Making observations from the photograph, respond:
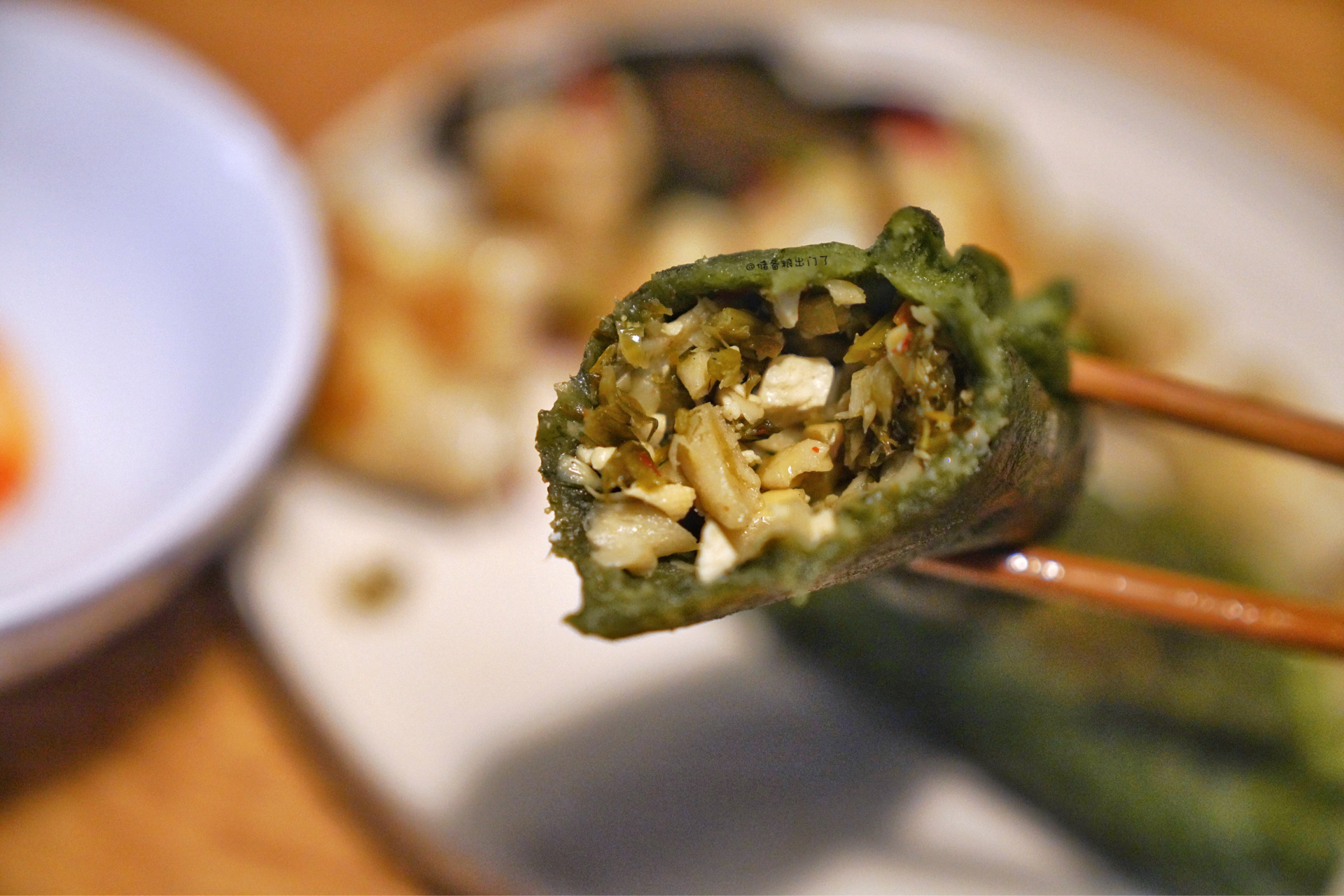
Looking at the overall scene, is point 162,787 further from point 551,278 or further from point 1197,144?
point 1197,144

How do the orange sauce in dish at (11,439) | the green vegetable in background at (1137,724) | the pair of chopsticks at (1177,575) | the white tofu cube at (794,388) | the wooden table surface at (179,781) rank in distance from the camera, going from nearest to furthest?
1. the white tofu cube at (794,388)
2. the pair of chopsticks at (1177,575)
3. the green vegetable in background at (1137,724)
4. the wooden table surface at (179,781)
5. the orange sauce in dish at (11,439)

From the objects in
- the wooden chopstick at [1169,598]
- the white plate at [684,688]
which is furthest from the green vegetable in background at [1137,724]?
the wooden chopstick at [1169,598]

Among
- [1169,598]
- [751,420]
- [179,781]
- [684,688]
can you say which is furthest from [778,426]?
[179,781]

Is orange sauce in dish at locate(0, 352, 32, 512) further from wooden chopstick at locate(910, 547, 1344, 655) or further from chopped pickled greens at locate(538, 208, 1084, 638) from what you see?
wooden chopstick at locate(910, 547, 1344, 655)

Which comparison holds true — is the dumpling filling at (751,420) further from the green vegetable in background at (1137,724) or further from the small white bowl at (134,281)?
the small white bowl at (134,281)

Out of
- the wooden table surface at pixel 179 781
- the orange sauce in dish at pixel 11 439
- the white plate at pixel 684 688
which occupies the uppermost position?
the white plate at pixel 684 688

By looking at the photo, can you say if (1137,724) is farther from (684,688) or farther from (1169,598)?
(684,688)
